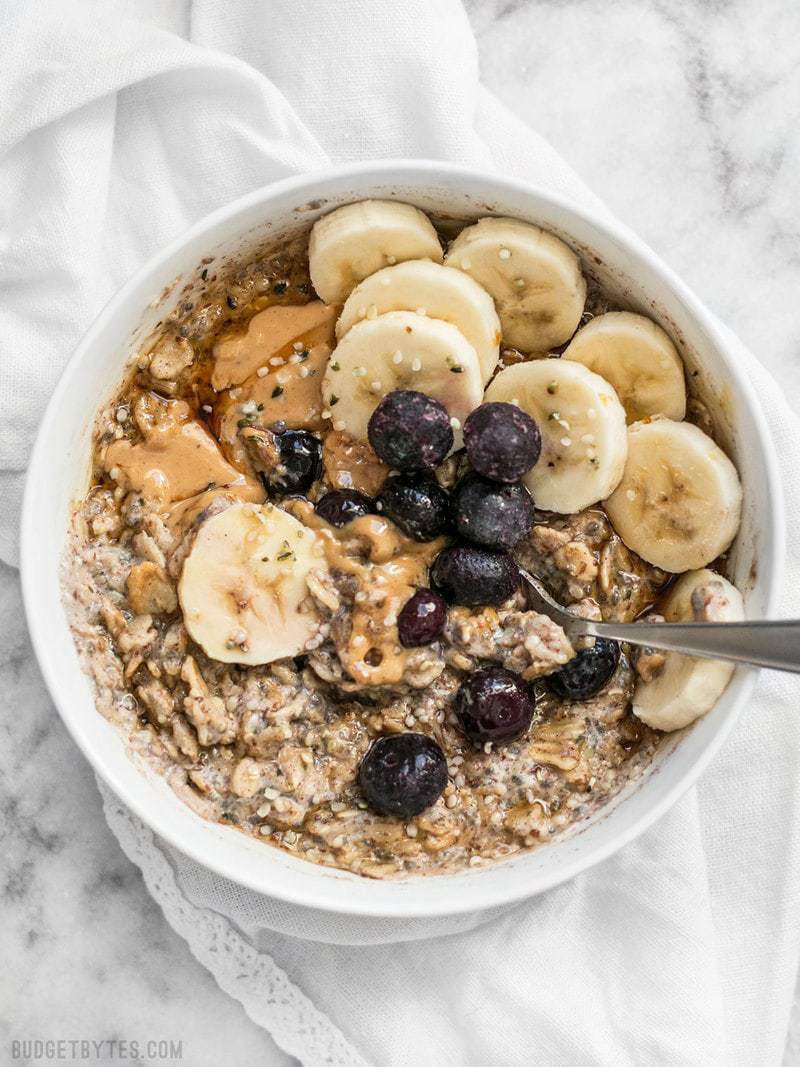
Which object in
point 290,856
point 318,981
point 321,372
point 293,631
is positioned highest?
point 321,372

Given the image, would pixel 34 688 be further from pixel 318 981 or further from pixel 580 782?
pixel 580 782

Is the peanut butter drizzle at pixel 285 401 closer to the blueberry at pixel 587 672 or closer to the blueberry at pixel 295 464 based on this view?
the blueberry at pixel 295 464

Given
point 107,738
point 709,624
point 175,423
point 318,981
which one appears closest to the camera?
point 709,624

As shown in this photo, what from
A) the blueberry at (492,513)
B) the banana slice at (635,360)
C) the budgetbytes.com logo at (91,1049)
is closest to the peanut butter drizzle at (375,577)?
the blueberry at (492,513)

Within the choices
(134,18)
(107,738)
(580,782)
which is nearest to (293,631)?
(107,738)

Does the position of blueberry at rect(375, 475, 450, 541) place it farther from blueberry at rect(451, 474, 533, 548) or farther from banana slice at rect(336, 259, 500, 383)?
banana slice at rect(336, 259, 500, 383)

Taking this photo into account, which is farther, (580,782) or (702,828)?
(702,828)

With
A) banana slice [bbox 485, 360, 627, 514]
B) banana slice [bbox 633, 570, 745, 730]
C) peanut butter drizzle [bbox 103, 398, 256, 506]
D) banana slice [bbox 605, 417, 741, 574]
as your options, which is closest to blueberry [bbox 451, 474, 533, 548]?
banana slice [bbox 485, 360, 627, 514]

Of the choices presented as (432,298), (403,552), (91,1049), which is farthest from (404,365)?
(91,1049)
